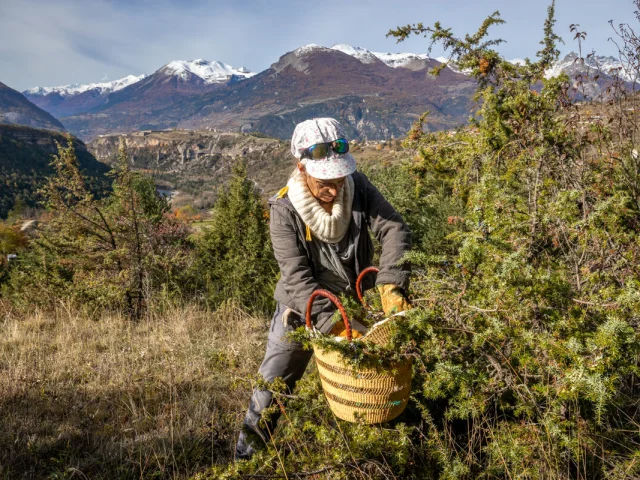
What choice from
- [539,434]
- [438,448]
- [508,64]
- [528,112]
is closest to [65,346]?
[438,448]

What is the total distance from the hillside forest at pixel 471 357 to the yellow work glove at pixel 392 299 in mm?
77

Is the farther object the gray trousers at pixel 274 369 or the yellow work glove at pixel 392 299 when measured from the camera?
the gray trousers at pixel 274 369

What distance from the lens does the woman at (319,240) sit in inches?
80.9

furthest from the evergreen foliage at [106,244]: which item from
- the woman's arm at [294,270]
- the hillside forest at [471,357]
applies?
the woman's arm at [294,270]

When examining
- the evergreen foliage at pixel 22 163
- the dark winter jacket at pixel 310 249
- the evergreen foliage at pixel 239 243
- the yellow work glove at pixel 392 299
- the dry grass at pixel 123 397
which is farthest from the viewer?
the evergreen foliage at pixel 22 163

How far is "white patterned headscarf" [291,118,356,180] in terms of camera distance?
2051 millimetres

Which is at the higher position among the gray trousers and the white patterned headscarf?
the white patterned headscarf

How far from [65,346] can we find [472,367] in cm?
414

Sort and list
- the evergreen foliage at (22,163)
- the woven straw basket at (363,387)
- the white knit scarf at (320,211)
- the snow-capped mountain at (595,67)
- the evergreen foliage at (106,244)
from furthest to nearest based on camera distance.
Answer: the evergreen foliage at (22,163)
the evergreen foliage at (106,244)
the snow-capped mountain at (595,67)
the white knit scarf at (320,211)
the woven straw basket at (363,387)

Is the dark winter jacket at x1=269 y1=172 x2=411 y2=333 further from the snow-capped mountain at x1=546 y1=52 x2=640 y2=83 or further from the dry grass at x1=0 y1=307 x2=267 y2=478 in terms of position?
the snow-capped mountain at x1=546 y1=52 x2=640 y2=83

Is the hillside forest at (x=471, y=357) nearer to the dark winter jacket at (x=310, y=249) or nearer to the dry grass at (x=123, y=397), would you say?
the dry grass at (x=123, y=397)

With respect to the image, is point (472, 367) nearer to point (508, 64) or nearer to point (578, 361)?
point (578, 361)

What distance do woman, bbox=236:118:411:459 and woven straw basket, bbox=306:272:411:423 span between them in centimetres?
34

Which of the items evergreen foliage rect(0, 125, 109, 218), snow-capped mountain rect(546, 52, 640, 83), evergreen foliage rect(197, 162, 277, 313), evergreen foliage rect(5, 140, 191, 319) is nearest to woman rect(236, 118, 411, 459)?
snow-capped mountain rect(546, 52, 640, 83)
